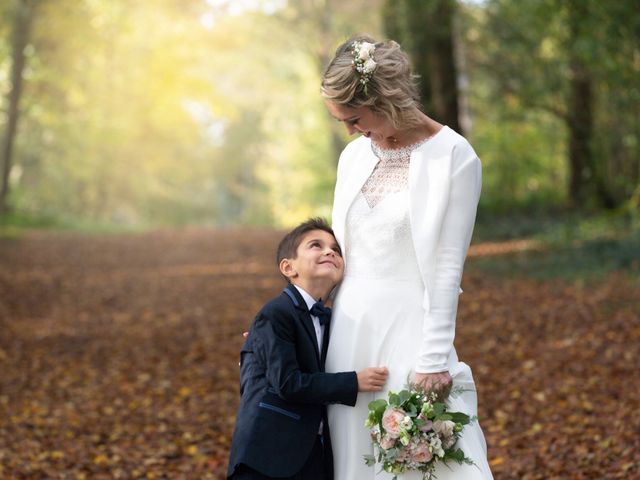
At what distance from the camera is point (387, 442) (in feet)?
9.37

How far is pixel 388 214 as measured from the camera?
121 inches

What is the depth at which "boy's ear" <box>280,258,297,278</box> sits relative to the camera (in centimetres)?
321

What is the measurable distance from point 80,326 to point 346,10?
1860 centimetres

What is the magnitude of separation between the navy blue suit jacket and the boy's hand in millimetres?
29

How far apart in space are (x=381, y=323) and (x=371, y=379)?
19 cm

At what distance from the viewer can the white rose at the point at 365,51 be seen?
2.99 metres

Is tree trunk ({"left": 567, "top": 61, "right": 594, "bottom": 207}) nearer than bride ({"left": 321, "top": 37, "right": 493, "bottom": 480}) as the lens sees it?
No

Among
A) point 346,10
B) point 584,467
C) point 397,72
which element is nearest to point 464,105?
point 346,10

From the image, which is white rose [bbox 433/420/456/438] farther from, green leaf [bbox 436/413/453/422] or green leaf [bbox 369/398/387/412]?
green leaf [bbox 369/398/387/412]

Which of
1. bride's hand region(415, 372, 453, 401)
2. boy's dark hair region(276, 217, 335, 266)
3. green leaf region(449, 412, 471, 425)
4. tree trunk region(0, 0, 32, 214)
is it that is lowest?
green leaf region(449, 412, 471, 425)

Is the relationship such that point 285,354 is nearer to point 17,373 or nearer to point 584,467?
point 584,467

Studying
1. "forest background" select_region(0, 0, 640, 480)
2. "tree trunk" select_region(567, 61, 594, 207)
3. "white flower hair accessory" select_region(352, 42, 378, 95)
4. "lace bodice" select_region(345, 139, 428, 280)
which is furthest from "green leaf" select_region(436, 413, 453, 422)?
"tree trunk" select_region(567, 61, 594, 207)

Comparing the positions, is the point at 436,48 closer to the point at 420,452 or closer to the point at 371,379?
the point at 371,379

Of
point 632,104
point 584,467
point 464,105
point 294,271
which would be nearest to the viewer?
point 294,271
